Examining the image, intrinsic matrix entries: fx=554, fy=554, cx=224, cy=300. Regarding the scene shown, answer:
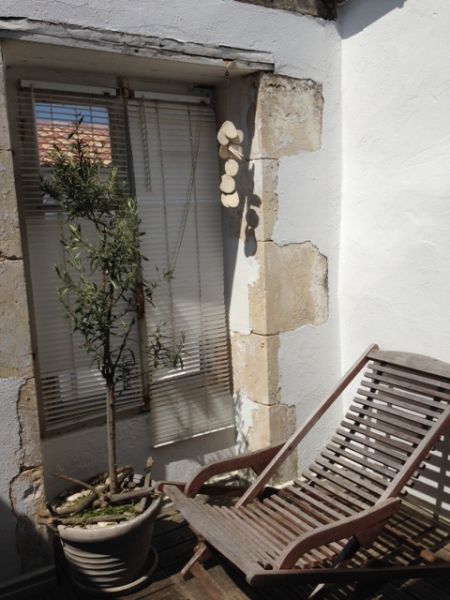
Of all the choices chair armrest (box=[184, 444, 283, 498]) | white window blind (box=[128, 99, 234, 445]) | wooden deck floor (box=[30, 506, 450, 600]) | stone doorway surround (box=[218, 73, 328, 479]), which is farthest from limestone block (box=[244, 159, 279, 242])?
wooden deck floor (box=[30, 506, 450, 600])

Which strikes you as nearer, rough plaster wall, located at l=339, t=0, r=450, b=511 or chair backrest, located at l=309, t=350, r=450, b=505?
chair backrest, located at l=309, t=350, r=450, b=505

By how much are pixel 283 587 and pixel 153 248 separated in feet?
7.65

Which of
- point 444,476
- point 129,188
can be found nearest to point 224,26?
point 129,188

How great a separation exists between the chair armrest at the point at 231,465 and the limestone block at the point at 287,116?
201 centimetres

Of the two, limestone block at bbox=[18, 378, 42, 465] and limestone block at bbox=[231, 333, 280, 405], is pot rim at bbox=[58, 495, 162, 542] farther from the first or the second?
limestone block at bbox=[231, 333, 280, 405]

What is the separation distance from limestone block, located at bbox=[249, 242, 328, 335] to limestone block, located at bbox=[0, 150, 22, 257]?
1682 mm

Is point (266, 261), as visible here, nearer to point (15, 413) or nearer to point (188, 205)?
point (188, 205)

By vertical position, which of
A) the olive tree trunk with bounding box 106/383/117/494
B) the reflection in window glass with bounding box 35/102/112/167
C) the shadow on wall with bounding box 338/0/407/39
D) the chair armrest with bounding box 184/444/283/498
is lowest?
the chair armrest with bounding box 184/444/283/498

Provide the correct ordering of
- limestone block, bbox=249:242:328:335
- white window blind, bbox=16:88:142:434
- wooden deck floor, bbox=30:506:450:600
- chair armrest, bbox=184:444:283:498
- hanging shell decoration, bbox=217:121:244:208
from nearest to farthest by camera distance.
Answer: wooden deck floor, bbox=30:506:450:600, chair armrest, bbox=184:444:283:498, white window blind, bbox=16:88:142:434, hanging shell decoration, bbox=217:121:244:208, limestone block, bbox=249:242:328:335

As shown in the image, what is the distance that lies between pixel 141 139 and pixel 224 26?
36.1 inches

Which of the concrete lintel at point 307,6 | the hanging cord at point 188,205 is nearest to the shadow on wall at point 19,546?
the hanging cord at point 188,205

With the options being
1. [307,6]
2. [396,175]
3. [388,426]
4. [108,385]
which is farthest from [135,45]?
[388,426]

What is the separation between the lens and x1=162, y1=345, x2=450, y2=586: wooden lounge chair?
270 centimetres

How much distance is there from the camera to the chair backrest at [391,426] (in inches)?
123
